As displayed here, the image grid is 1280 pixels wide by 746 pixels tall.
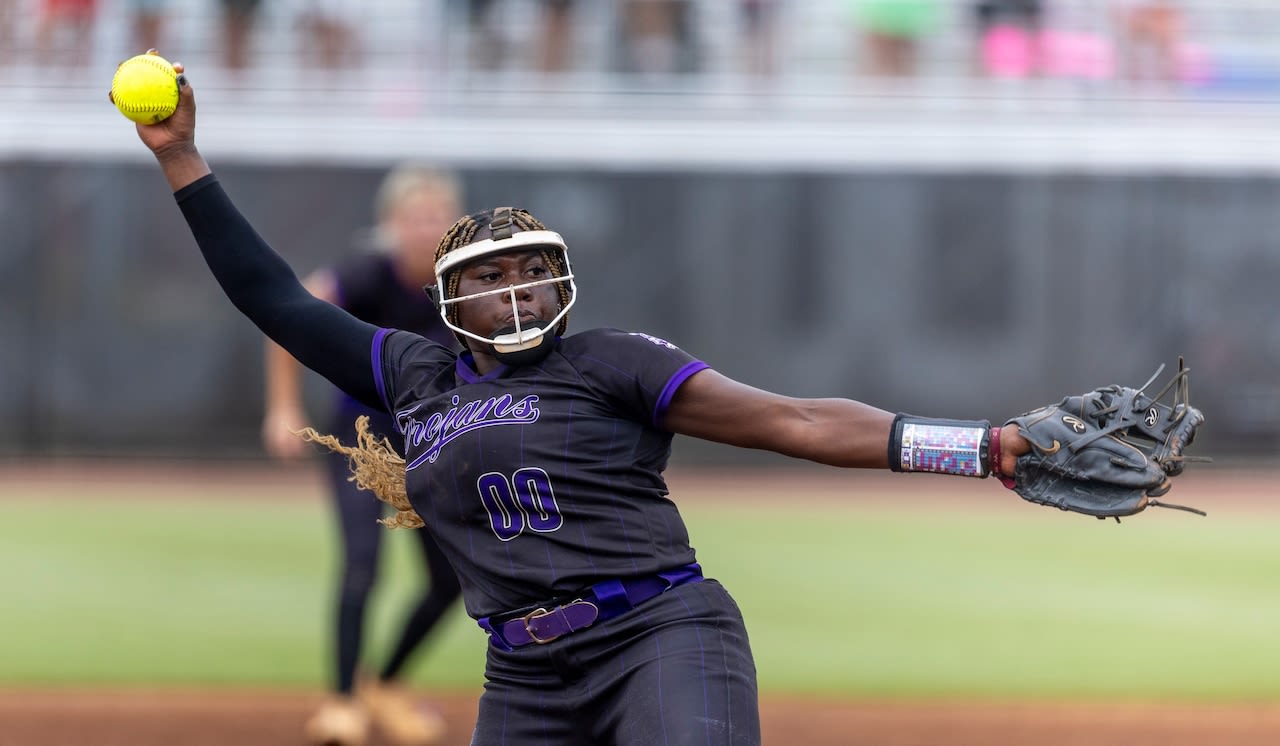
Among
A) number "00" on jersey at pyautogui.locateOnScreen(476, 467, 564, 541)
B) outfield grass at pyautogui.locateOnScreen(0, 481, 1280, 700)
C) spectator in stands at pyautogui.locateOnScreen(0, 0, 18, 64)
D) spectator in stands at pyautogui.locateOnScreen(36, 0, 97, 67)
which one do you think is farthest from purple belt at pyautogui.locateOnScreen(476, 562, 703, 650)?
spectator in stands at pyautogui.locateOnScreen(0, 0, 18, 64)

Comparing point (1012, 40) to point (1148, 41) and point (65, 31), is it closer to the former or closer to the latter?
point (1148, 41)

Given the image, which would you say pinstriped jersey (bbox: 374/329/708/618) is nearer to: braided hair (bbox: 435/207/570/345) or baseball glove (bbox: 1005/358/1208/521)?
braided hair (bbox: 435/207/570/345)

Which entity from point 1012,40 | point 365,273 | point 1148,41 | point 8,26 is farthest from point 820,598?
point 8,26

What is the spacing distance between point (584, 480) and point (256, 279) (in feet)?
3.50

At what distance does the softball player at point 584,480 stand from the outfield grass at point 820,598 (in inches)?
153

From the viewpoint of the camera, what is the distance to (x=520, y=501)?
321cm

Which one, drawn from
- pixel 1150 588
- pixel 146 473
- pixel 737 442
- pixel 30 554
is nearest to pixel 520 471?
pixel 737 442

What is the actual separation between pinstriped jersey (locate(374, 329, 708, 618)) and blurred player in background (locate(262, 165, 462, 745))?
2255 mm

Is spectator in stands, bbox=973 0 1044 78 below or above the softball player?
above

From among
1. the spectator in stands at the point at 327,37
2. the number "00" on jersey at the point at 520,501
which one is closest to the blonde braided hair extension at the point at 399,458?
the number "00" on jersey at the point at 520,501

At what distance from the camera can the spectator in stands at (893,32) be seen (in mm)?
16875

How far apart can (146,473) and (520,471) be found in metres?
13.0

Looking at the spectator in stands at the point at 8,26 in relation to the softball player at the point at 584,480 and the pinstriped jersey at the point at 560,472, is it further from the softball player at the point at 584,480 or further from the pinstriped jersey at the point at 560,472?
the pinstriped jersey at the point at 560,472

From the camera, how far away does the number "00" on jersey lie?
320 centimetres
